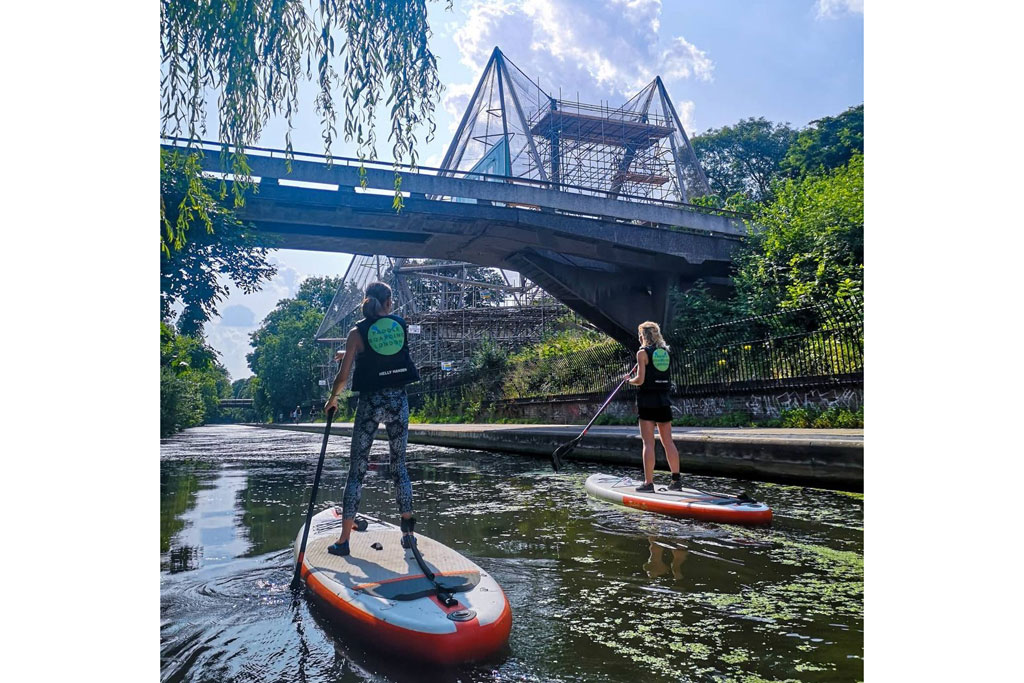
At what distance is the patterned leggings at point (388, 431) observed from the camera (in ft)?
9.09

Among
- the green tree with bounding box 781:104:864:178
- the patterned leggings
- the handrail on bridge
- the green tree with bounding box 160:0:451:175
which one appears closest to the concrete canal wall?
the patterned leggings

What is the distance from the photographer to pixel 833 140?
3.52 metres

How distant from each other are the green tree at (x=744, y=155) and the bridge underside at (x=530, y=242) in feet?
6.84

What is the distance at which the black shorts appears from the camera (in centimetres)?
478

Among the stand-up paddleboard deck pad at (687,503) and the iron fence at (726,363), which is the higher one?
the iron fence at (726,363)

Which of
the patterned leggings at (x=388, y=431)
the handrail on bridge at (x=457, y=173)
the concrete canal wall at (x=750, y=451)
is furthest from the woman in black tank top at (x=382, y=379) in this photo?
the handrail on bridge at (x=457, y=173)

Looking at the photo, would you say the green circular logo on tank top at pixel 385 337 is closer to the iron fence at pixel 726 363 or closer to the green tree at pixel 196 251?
the green tree at pixel 196 251

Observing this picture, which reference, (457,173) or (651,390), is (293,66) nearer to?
(457,173)

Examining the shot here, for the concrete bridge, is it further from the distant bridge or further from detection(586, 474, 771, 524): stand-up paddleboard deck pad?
detection(586, 474, 771, 524): stand-up paddleboard deck pad

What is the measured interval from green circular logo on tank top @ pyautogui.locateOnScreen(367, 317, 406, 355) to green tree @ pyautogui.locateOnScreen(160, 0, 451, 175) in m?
1.04

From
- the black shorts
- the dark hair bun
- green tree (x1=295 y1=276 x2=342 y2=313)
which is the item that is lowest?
the black shorts
